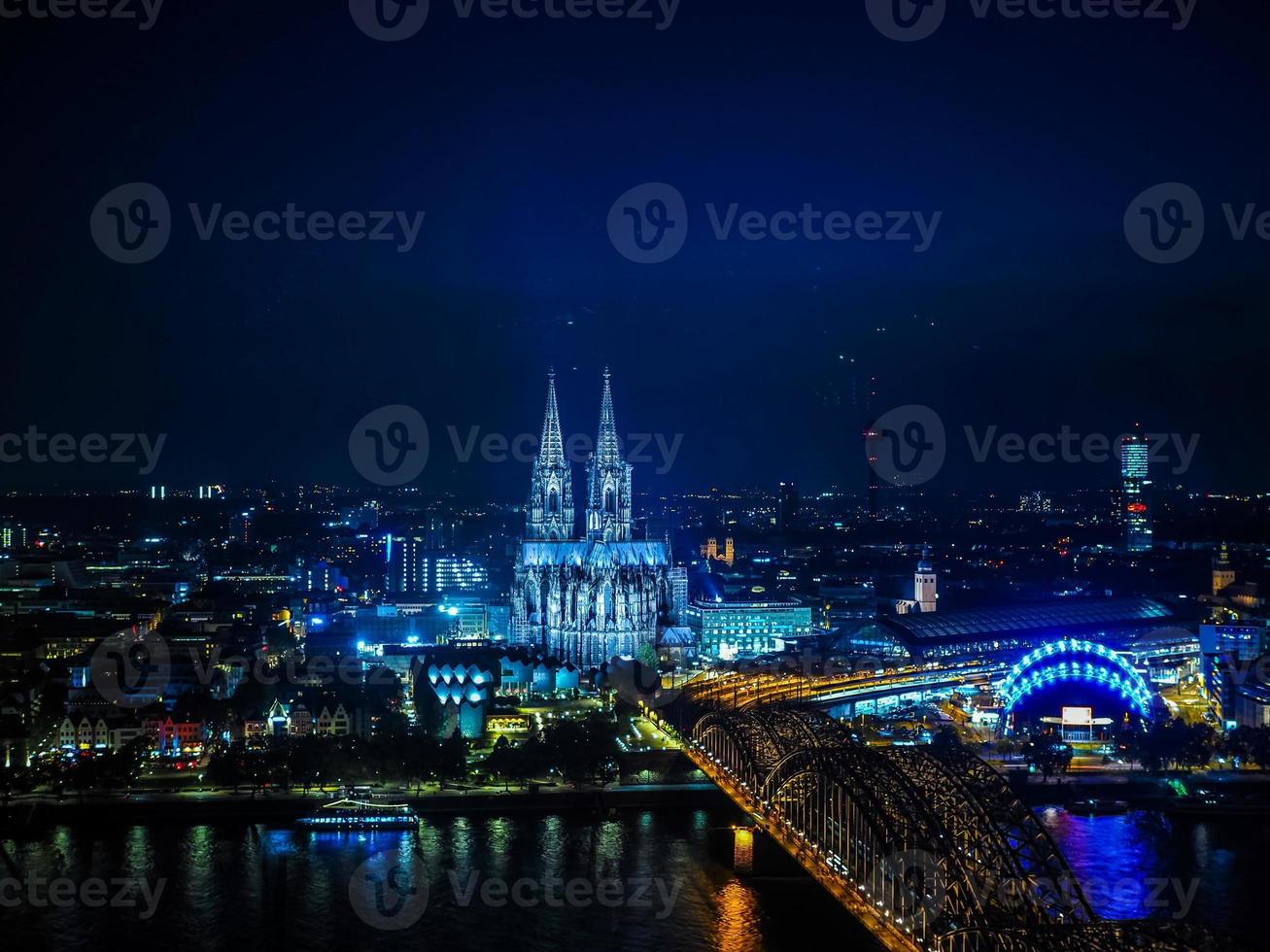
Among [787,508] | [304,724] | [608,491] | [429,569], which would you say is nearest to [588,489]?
[608,491]

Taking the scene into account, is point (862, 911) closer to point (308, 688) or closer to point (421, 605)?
point (308, 688)

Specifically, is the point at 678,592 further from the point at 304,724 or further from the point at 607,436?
the point at 304,724

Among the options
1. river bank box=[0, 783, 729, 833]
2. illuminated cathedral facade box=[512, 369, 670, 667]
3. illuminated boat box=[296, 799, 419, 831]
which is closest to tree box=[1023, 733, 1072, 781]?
river bank box=[0, 783, 729, 833]

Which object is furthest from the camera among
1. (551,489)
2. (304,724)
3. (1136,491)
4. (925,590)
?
(1136,491)

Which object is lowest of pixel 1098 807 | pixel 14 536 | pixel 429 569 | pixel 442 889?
pixel 442 889

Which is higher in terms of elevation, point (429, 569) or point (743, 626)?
point (429, 569)

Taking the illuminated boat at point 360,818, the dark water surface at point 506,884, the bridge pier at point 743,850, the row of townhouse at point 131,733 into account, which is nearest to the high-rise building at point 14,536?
the row of townhouse at point 131,733

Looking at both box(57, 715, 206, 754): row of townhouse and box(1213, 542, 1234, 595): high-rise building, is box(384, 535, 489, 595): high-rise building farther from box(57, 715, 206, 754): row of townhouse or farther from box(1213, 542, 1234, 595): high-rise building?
box(57, 715, 206, 754): row of townhouse
